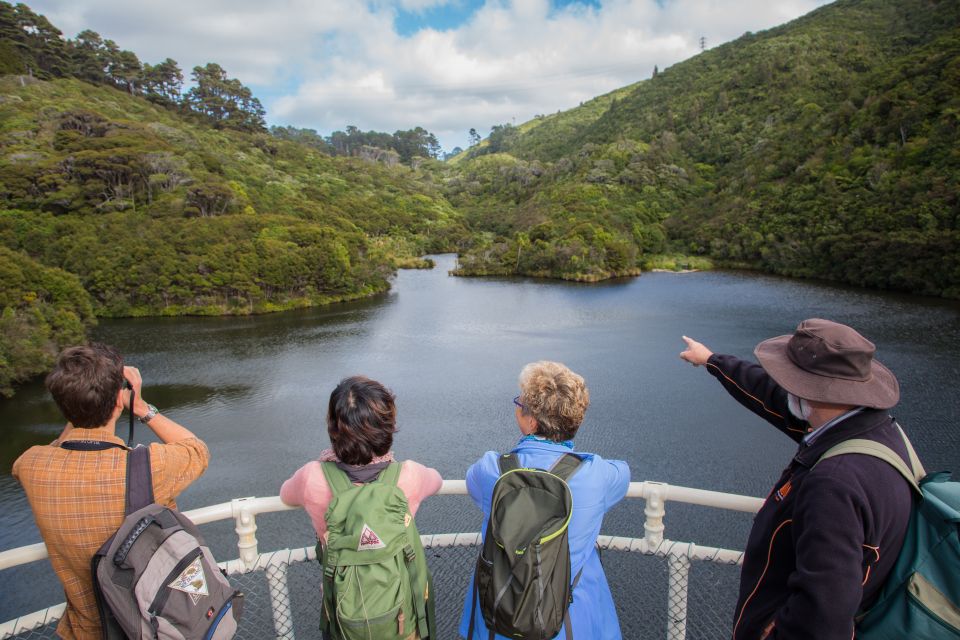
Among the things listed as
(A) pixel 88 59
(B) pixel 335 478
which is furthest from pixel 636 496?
(A) pixel 88 59

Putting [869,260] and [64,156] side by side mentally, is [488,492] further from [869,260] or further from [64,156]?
[64,156]

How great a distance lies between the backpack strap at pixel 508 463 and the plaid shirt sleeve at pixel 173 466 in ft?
3.49

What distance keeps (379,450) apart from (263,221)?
40187 millimetres

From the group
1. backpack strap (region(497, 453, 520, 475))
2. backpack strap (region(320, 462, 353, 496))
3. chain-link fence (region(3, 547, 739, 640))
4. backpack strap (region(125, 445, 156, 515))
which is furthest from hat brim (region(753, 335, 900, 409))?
chain-link fence (region(3, 547, 739, 640))

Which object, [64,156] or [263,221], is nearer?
[263,221]

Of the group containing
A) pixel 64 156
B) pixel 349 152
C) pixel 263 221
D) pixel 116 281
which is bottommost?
pixel 116 281

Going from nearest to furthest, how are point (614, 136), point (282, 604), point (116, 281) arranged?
point (282, 604) → point (116, 281) → point (614, 136)

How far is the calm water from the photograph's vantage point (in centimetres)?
1179

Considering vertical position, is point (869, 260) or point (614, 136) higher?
point (614, 136)

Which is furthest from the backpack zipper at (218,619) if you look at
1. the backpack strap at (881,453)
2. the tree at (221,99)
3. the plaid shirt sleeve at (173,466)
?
the tree at (221,99)

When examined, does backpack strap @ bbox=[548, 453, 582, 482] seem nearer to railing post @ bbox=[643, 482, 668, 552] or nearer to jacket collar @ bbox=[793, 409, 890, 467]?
railing post @ bbox=[643, 482, 668, 552]

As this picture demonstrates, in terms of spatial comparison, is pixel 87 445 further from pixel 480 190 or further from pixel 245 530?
pixel 480 190

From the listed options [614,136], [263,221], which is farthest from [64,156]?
[614,136]

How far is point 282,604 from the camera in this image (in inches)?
90.6
